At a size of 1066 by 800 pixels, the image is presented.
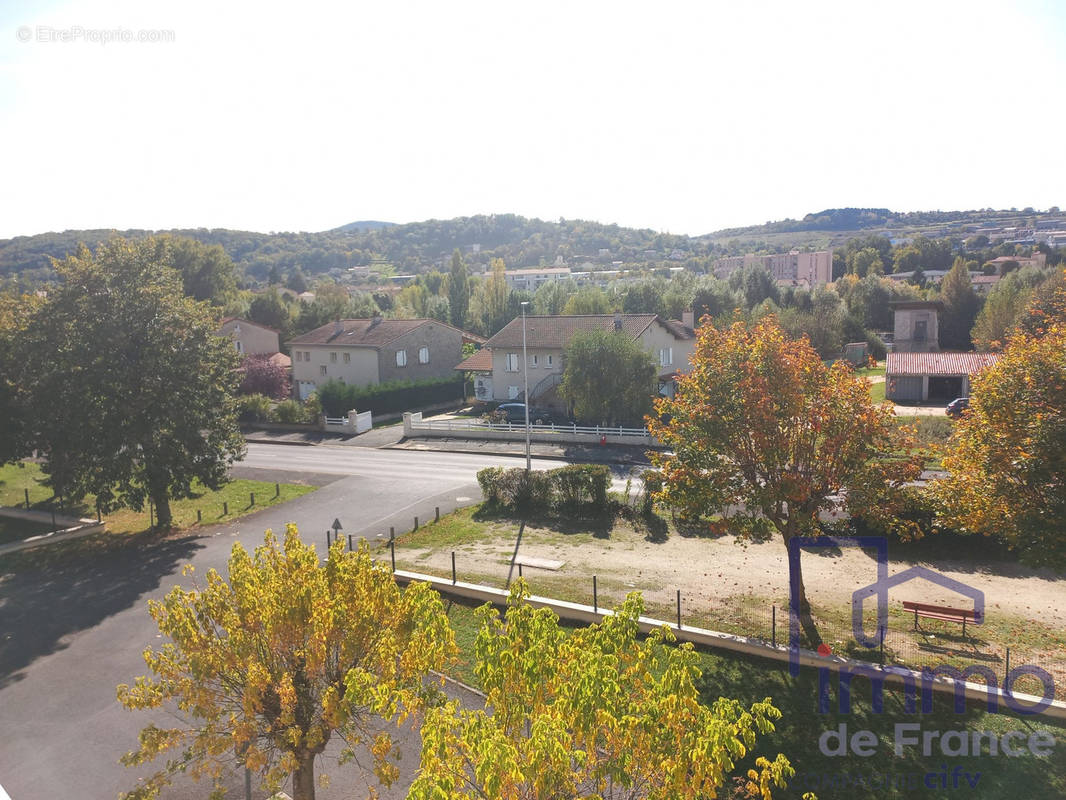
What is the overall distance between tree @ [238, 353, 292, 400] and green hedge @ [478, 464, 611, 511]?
1242 inches

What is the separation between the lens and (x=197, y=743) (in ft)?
26.0

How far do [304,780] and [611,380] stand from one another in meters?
30.6

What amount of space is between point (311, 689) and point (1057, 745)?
10.9 metres

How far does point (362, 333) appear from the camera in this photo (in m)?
54.0

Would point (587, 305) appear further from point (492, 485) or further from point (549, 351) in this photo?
point (492, 485)

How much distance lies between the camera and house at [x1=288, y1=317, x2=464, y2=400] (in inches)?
2031

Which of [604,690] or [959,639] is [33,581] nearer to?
[604,690]

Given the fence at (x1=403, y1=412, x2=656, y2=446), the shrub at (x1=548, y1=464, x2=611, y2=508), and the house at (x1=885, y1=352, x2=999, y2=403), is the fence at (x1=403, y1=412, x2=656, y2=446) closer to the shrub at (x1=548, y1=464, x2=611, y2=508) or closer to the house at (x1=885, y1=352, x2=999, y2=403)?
the shrub at (x1=548, y1=464, x2=611, y2=508)

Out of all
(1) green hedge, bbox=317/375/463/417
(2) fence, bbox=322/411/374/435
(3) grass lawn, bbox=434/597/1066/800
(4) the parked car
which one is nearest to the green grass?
→ (2) fence, bbox=322/411/374/435

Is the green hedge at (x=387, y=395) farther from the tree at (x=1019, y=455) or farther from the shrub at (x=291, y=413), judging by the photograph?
the tree at (x=1019, y=455)

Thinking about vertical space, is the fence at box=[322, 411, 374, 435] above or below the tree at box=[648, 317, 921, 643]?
below

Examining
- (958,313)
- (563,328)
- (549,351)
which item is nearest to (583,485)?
(549,351)

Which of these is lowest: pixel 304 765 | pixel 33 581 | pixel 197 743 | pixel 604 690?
pixel 33 581

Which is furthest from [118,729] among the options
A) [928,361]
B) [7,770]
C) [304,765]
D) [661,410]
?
[928,361]
